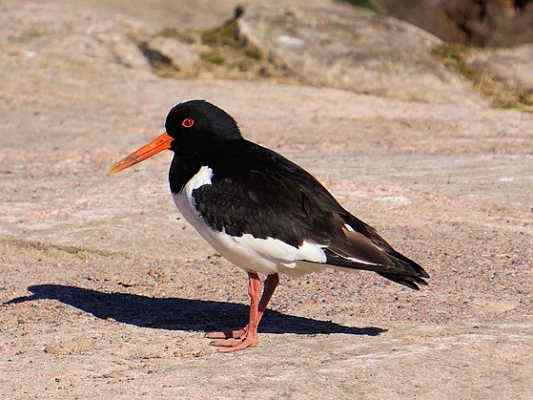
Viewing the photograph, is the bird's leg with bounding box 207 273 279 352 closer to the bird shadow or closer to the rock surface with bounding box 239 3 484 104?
the bird shadow

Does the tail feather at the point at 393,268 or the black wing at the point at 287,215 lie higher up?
the black wing at the point at 287,215

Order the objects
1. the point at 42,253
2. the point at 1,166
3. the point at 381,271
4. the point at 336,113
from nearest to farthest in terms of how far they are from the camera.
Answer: the point at 381,271 → the point at 42,253 → the point at 1,166 → the point at 336,113

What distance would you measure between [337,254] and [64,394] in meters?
1.66

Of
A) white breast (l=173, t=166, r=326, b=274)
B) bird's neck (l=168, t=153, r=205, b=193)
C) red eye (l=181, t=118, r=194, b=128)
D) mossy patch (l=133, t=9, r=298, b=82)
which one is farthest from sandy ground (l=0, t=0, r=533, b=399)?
red eye (l=181, t=118, r=194, b=128)

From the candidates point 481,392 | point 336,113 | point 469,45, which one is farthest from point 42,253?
point 469,45

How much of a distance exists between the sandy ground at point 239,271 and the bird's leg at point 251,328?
12 cm

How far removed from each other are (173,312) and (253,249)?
1179 mm

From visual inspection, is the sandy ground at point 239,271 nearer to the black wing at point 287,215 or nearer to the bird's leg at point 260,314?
the bird's leg at point 260,314

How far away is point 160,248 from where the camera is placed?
938 centimetres

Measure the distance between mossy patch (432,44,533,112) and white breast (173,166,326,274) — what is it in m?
8.45

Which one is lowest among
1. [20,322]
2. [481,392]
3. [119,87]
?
[119,87]

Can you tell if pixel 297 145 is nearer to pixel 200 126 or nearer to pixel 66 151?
pixel 66 151

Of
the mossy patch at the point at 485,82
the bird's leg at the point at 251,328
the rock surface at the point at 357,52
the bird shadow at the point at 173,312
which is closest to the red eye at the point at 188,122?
the bird's leg at the point at 251,328

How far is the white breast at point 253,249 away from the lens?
22.3 feet
